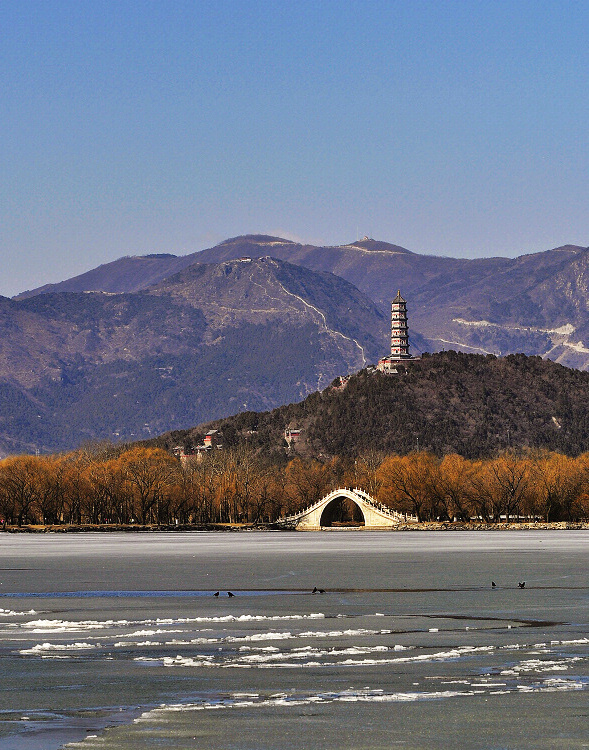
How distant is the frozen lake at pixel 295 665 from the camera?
25.3m

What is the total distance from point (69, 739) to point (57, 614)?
79.3ft

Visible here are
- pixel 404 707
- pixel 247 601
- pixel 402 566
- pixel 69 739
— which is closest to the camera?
pixel 69 739

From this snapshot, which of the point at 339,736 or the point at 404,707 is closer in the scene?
the point at 339,736

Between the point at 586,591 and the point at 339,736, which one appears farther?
the point at 586,591

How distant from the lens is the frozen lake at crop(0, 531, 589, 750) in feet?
83.0

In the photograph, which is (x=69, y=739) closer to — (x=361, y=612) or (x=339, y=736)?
(x=339, y=736)

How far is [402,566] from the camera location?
8250 cm

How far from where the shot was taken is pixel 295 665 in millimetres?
33469

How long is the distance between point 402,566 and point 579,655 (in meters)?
48.2

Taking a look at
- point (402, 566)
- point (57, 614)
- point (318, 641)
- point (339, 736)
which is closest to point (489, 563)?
point (402, 566)

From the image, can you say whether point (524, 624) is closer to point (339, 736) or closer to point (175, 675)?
point (175, 675)

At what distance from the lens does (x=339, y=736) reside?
2473 cm

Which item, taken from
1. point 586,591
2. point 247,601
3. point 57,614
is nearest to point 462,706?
point 57,614

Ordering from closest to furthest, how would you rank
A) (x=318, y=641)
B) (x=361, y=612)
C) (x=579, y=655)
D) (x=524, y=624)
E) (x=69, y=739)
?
(x=69, y=739)
(x=579, y=655)
(x=318, y=641)
(x=524, y=624)
(x=361, y=612)
